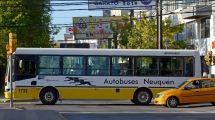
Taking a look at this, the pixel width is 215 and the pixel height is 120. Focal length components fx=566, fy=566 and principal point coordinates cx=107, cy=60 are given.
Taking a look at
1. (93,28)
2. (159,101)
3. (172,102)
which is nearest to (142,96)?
(159,101)

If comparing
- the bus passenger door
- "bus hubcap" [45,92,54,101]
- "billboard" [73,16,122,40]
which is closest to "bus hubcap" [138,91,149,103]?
"bus hubcap" [45,92,54,101]

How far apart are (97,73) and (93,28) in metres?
39.1

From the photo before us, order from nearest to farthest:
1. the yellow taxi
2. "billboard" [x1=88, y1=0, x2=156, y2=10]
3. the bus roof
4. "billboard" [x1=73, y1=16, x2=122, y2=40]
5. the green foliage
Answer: the yellow taxi, the bus roof, the green foliage, "billboard" [x1=88, y1=0, x2=156, y2=10], "billboard" [x1=73, y1=16, x2=122, y2=40]

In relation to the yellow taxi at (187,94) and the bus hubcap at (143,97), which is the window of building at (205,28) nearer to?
the bus hubcap at (143,97)

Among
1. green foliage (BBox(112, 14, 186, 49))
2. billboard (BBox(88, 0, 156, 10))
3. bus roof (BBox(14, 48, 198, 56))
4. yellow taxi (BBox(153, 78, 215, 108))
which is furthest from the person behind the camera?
billboard (BBox(88, 0, 156, 10))

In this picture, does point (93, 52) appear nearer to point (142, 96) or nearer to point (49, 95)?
point (49, 95)

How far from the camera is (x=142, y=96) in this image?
3033 cm

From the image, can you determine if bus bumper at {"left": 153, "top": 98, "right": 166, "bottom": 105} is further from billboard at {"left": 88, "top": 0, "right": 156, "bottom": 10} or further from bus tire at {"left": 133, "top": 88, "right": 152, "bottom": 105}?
billboard at {"left": 88, "top": 0, "right": 156, "bottom": 10}

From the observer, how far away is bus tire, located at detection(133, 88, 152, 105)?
3022 cm

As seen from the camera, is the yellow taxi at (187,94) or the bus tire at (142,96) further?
the bus tire at (142,96)

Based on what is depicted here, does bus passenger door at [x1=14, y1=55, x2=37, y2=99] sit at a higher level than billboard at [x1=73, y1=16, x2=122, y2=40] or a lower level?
lower

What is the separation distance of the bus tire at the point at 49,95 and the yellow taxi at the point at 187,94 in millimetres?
5410

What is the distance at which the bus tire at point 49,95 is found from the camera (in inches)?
1167

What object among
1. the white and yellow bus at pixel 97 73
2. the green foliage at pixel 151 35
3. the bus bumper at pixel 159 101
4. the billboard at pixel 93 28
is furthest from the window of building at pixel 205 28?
the bus bumper at pixel 159 101
